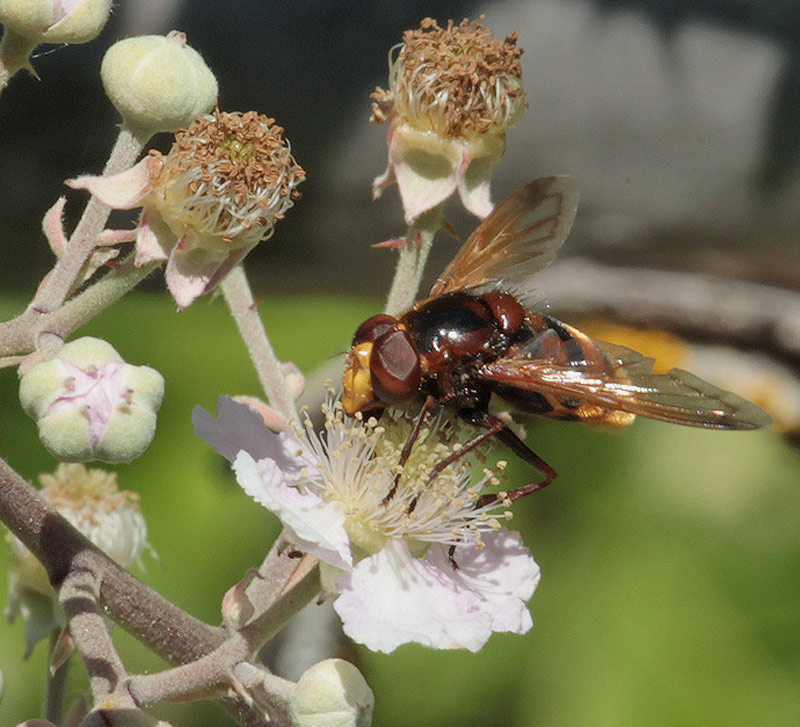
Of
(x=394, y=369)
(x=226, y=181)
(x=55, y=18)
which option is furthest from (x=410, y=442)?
(x=55, y=18)

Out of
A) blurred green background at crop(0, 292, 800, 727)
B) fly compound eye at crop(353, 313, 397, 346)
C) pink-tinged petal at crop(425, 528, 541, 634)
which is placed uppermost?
fly compound eye at crop(353, 313, 397, 346)

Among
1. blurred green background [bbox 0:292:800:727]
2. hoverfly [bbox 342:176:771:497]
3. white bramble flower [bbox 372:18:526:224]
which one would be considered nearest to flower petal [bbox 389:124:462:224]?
white bramble flower [bbox 372:18:526:224]

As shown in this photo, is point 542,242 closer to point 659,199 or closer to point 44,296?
point 44,296

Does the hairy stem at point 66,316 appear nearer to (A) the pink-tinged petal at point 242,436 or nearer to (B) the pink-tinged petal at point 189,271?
(B) the pink-tinged petal at point 189,271

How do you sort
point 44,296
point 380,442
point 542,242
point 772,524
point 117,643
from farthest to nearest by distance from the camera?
point 772,524, point 117,643, point 542,242, point 380,442, point 44,296

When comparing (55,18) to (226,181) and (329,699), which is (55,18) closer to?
(226,181)

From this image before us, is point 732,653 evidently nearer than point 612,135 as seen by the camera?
Yes

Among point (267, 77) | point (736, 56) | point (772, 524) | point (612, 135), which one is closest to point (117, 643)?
point (772, 524)

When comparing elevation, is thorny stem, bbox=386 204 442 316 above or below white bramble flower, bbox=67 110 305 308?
below

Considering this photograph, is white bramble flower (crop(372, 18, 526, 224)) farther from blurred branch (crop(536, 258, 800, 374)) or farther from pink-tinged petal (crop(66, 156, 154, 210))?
blurred branch (crop(536, 258, 800, 374))
